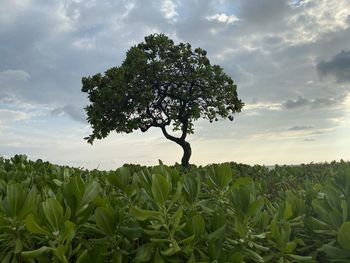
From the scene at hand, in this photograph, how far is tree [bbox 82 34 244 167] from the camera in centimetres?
3300

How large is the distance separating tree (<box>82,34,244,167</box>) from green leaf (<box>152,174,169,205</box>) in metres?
30.7

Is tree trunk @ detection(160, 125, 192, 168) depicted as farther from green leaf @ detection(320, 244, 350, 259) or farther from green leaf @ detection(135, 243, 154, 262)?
green leaf @ detection(135, 243, 154, 262)

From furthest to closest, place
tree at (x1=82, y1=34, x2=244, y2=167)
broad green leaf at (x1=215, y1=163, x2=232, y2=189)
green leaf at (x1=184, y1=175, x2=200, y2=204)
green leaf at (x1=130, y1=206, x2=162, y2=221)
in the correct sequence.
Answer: tree at (x1=82, y1=34, x2=244, y2=167)
broad green leaf at (x1=215, y1=163, x2=232, y2=189)
green leaf at (x1=184, y1=175, x2=200, y2=204)
green leaf at (x1=130, y1=206, x2=162, y2=221)

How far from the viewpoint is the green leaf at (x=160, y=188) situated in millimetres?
1928

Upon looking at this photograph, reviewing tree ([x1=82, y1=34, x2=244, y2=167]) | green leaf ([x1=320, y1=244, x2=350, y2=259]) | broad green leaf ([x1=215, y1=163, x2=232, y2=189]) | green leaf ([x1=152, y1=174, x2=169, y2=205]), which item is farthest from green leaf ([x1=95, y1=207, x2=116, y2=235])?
tree ([x1=82, y1=34, x2=244, y2=167])

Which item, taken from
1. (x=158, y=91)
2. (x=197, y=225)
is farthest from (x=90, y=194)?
(x=158, y=91)

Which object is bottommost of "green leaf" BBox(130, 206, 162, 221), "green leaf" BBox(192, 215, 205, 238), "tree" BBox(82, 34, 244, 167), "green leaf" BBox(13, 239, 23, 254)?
"green leaf" BBox(13, 239, 23, 254)

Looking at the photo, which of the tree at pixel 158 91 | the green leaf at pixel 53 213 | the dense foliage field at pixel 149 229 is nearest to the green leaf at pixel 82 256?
the dense foliage field at pixel 149 229

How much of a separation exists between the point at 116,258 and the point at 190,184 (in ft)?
1.86

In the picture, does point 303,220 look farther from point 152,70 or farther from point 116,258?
point 152,70

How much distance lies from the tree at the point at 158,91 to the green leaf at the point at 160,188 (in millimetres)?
30721

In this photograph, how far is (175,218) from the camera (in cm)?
185

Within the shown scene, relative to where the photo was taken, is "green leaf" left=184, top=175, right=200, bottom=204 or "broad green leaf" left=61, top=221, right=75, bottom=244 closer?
"broad green leaf" left=61, top=221, right=75, bottom=244

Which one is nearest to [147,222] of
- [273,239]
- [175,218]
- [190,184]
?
[175,218]
